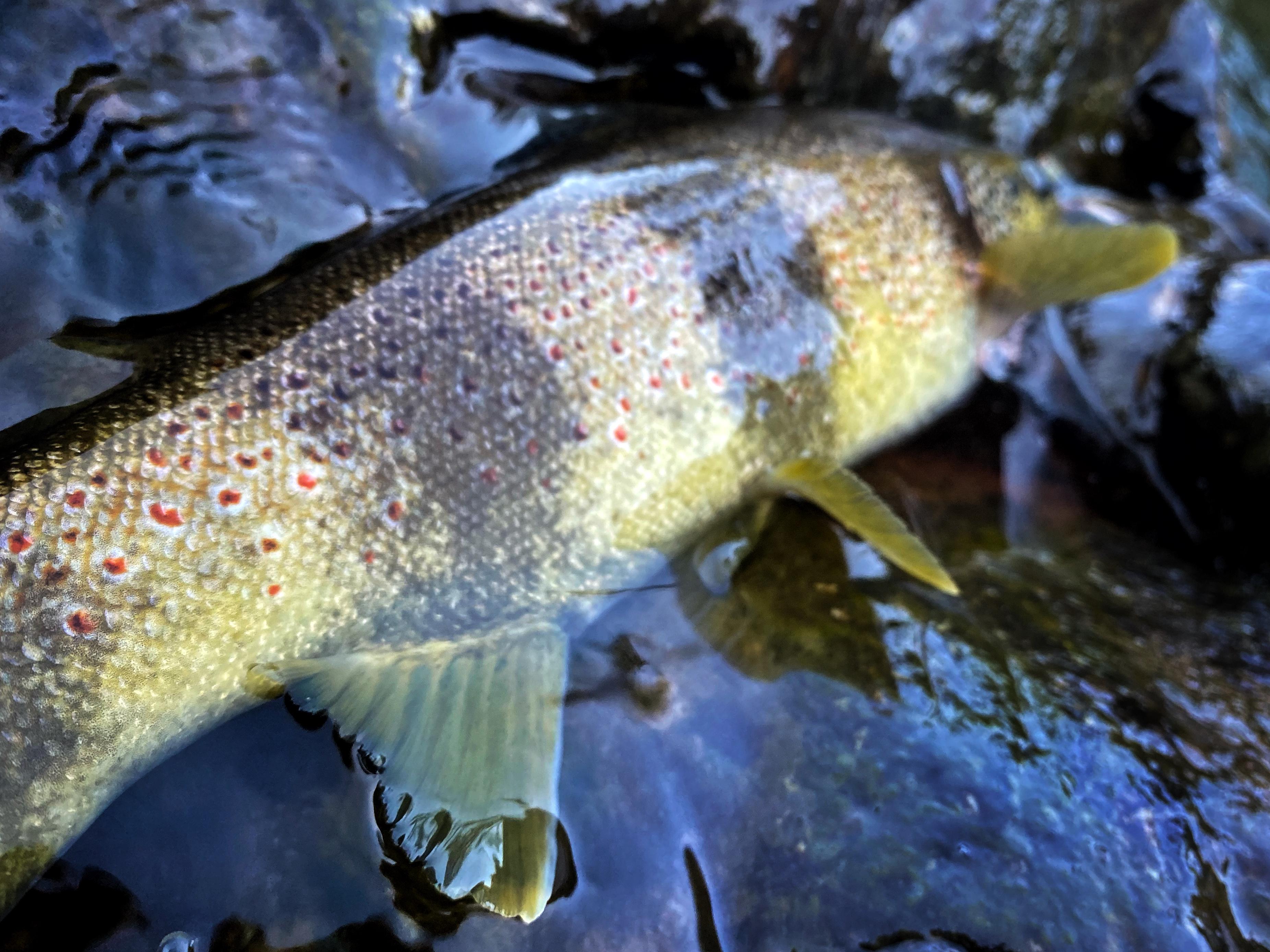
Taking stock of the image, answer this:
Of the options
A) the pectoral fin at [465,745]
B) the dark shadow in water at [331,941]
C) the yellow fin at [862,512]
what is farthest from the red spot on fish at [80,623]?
the yellow fin at [862,512]

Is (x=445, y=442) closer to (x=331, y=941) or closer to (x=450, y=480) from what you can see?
(x=450, y=480)

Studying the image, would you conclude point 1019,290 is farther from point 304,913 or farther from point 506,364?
point 304,913

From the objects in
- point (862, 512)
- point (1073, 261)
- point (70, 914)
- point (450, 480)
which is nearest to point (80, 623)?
point (70, 914)

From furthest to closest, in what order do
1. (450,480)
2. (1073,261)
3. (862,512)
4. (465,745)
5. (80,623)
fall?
1. (1073,261)
2. (862,512)
3. (450,480)
4. (465,745)
5. (80,623)

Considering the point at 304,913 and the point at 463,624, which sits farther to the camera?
the point at 463,624

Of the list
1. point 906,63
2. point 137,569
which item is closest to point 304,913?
point 137,569

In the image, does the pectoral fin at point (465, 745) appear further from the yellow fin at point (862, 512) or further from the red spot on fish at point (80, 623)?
the yellow fin at point (862, 512)

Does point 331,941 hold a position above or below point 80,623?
below
